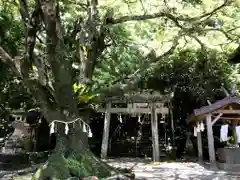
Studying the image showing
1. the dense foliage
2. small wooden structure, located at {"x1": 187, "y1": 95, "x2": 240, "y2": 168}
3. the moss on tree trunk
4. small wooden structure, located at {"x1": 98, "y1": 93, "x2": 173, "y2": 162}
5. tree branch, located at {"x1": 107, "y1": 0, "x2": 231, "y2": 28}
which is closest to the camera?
the moss on tree trunk

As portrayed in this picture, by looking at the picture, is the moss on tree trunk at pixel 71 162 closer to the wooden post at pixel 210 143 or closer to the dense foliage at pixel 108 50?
the dense foliage at pixel 108 50

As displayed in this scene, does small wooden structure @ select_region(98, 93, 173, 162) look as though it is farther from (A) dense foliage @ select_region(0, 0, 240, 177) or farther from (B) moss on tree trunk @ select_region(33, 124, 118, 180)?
(B) moss on tree trunk @ select_region(33, 124, 118, 180)

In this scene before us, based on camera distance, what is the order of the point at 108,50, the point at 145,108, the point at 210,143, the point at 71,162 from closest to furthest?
the point at 71,162, the point at 210,143, the point at 108,50, the point at 145,108

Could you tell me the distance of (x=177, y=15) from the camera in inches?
354

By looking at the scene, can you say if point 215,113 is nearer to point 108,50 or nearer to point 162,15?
point 108,50

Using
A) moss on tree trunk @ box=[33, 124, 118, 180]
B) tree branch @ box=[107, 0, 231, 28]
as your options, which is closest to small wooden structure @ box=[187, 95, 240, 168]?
tree branch @ box=[107, 0, 231, 28]

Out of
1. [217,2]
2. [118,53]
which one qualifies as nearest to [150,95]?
[118,53]

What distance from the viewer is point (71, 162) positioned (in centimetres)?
745

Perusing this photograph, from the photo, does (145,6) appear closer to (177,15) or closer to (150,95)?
(177,15)

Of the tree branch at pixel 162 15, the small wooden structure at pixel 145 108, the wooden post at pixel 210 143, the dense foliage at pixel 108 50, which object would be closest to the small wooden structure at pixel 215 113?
the wooden post at pixel 210 143

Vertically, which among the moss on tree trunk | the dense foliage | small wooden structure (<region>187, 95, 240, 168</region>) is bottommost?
the moss on tree trunk

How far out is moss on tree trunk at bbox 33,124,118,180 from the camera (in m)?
7.19

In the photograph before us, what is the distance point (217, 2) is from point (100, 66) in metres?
5.47

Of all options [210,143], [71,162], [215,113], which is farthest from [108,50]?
[71,162]
